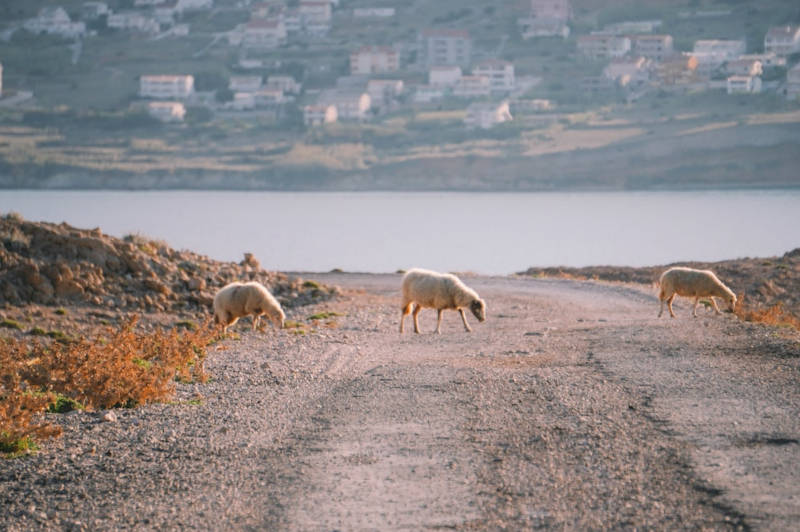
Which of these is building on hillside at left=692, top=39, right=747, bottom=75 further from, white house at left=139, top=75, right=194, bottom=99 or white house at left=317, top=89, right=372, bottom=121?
white house at left=139, top=75, right=194, bottom=99

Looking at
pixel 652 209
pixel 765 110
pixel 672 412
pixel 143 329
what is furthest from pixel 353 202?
pixel 672 412

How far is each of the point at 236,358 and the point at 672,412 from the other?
708 cm

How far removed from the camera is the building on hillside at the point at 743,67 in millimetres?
165250

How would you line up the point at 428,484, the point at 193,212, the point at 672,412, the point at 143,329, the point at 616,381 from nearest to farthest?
the point at 428,484 < the point at 672,412 < the point at 616,381 < the point at 143,329 < the point at 193,212

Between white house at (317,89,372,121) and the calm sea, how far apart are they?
A: 19.9 metres

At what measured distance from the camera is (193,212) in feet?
413

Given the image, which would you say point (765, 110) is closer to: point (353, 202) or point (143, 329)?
point (353, 202)

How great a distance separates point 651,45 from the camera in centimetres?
19250

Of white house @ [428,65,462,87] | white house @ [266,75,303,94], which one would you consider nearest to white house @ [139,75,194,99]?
white house @ [266,75,303,94]

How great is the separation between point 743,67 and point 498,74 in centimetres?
3730

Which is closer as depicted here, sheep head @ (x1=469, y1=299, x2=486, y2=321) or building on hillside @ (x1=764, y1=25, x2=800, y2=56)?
sheep head @ (x1=469, y1=299, x2=486, y2=321)

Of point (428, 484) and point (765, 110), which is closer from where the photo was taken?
point (428, 484)

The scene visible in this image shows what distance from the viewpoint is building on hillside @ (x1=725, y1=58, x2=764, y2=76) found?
165 meters

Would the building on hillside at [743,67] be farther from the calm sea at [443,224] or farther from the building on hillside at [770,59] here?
the calm sea at [443,224]
